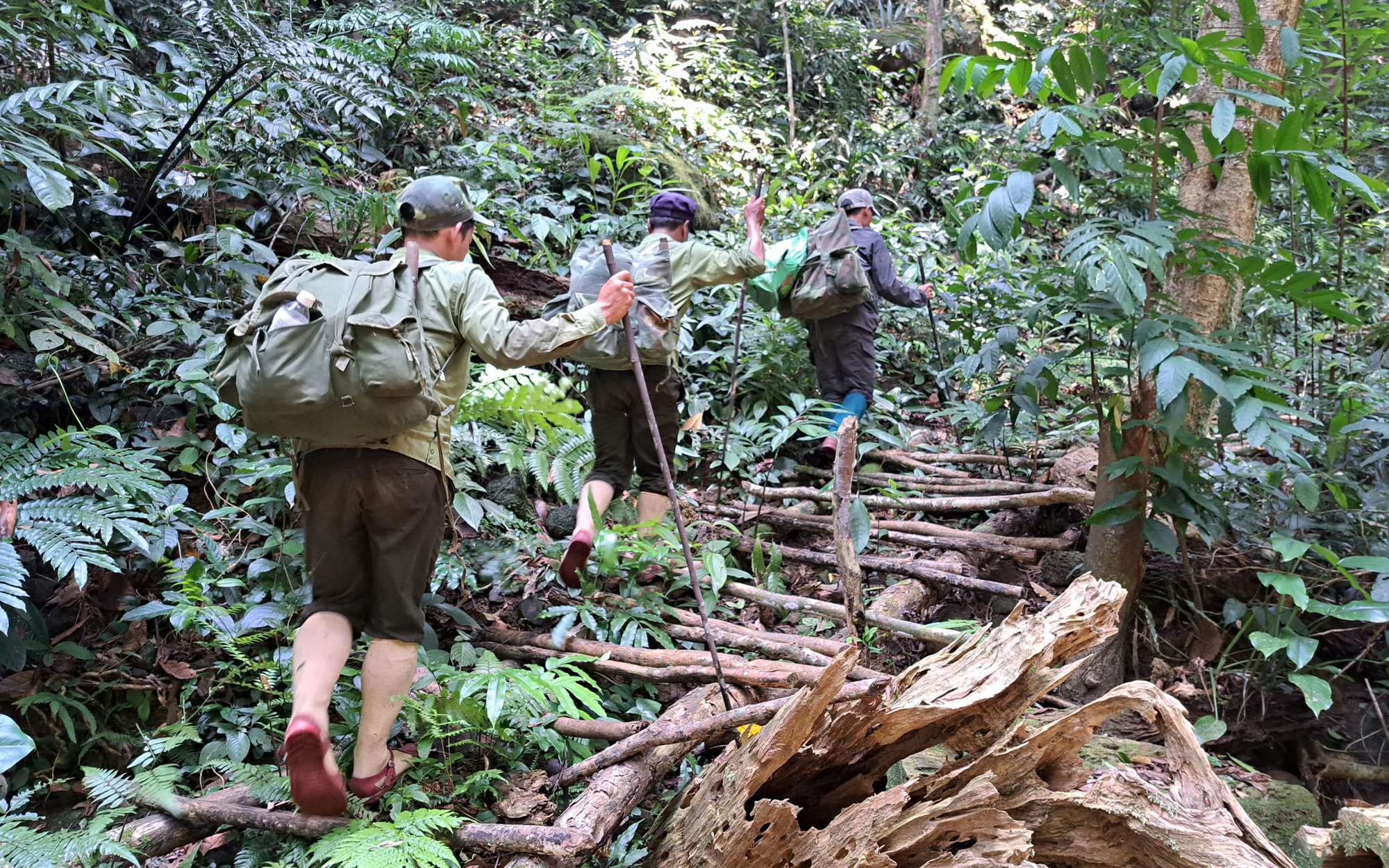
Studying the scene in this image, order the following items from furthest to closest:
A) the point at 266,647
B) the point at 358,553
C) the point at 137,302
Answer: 1. the point at 137,302
2. the point at 266,647
3. the point at 358,553

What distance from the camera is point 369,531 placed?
314 centimetres

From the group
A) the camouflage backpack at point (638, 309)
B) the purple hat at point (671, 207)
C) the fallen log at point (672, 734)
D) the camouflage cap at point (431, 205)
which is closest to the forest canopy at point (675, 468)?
the fallen log at point (672, 734)

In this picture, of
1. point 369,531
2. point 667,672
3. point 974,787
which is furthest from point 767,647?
point 369,531

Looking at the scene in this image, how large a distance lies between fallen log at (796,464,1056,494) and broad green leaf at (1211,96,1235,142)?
116 inches

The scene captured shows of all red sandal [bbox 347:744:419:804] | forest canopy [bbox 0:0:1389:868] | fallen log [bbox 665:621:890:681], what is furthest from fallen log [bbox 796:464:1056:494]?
red sandal [bbox 347:744:419:804]

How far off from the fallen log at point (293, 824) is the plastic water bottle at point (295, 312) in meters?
1.58

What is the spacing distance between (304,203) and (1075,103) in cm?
553

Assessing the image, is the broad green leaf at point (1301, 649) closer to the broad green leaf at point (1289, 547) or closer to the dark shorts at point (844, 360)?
the broad green leaf at point (1289, 547)

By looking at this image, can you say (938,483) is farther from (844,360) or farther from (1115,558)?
(1115,558)

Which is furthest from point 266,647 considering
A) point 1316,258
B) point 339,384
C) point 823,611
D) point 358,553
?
point 1316,258

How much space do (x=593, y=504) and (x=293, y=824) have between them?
2276mm

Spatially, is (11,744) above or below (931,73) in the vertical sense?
below

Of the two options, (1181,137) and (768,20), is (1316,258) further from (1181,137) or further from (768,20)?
(768,20)

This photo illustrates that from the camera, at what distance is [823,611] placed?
437 cm
